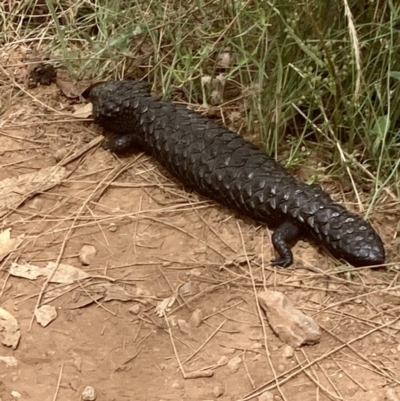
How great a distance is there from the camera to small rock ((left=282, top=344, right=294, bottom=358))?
2.19 metres

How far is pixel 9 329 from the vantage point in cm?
229

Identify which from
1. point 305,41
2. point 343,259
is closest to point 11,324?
point 343,259

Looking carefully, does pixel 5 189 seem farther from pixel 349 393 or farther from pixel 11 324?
pixel 349 393

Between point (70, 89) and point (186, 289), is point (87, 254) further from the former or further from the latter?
point (70, 89)

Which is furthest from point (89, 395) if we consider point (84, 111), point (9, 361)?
point (84, 111)

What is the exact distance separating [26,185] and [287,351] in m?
1.17

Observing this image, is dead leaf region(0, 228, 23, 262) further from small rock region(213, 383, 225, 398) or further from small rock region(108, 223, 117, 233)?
small rock region(213, 383, 225, 398)

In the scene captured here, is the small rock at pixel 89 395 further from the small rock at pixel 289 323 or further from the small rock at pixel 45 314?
the small rock at pixel 289 323

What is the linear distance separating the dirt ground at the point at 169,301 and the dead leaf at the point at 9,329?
0.02m

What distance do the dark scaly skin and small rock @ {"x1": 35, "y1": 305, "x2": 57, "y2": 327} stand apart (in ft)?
2.29

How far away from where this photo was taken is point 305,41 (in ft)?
8.36

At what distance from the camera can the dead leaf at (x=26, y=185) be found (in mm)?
2729

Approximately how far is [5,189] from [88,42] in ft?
2.77

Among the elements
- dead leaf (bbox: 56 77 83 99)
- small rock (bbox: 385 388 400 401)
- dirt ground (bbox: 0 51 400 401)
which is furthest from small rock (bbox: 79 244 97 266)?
small rock (bbox: 385 388 400 401)
